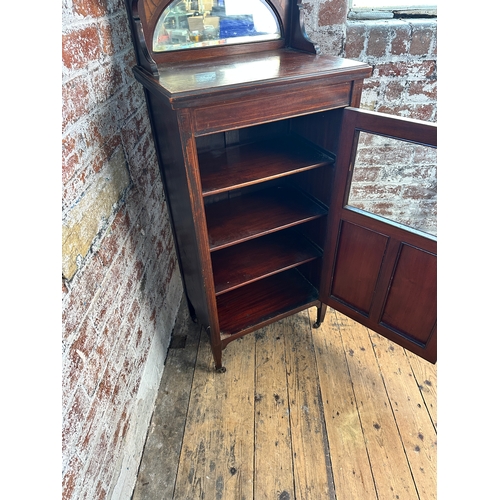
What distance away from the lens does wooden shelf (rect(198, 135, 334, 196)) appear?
121 cm

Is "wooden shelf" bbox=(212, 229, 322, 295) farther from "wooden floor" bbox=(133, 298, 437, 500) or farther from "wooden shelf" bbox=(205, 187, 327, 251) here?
"wooden floor" bbox=(133, 298, 437, 500)

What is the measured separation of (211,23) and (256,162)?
49cm

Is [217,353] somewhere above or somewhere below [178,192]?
below

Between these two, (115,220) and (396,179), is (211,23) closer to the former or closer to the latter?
(115,220)

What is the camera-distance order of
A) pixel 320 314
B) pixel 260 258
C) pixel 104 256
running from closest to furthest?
pixel 104 256, pixel 260 258, pixel 320 314

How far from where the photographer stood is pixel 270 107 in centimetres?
107

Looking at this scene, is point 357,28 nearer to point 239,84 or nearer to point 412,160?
point 412,160

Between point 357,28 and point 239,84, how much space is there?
0.83 meters

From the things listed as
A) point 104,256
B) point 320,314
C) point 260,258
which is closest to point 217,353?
point 260,258

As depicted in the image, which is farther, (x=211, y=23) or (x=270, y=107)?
(x=211, y=23)

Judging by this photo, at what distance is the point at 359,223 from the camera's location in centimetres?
133

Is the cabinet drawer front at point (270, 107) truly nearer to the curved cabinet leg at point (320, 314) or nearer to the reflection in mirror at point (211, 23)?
the reflection in mirror at point (211, 23)
